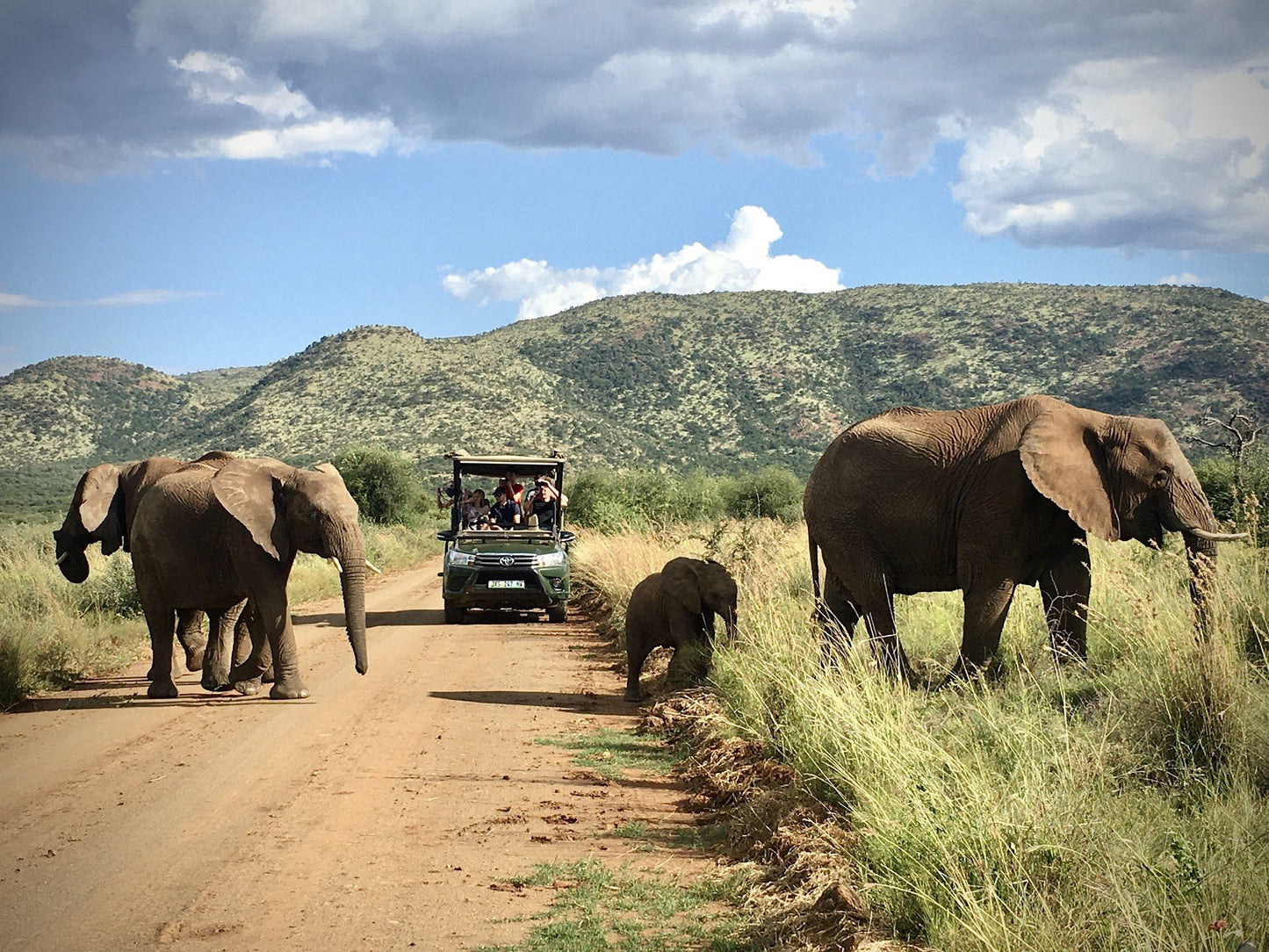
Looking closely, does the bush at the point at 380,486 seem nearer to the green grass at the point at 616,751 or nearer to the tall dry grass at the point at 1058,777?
the green grass at the point at 616,751

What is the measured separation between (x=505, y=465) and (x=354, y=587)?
8752mm

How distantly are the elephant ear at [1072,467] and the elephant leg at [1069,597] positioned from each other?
0.30m

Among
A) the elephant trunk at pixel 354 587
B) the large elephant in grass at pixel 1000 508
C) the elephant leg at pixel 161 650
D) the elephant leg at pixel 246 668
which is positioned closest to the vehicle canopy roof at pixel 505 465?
the elephant leg at pixel 246 668

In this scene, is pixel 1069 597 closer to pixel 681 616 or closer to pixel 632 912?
pixel 681 616

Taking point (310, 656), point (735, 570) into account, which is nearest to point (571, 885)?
point (735, 570)

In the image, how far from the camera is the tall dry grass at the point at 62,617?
460 inches

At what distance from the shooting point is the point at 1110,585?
1073cm

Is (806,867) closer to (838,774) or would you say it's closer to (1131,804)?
(838,774)

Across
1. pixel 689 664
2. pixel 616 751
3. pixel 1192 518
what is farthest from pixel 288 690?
pixel 1192 518

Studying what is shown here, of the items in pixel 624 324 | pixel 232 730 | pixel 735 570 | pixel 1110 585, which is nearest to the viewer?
pixel 232 730

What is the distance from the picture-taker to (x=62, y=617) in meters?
13.3

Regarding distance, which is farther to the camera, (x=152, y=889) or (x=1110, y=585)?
(x=1110, y=585)

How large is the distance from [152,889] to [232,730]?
4.21 m

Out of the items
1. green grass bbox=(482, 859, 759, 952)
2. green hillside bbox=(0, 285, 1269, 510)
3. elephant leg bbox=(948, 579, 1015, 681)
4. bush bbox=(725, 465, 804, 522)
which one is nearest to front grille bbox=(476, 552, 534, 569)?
elephant leg bbox=(948, 579, 1015, 681)
